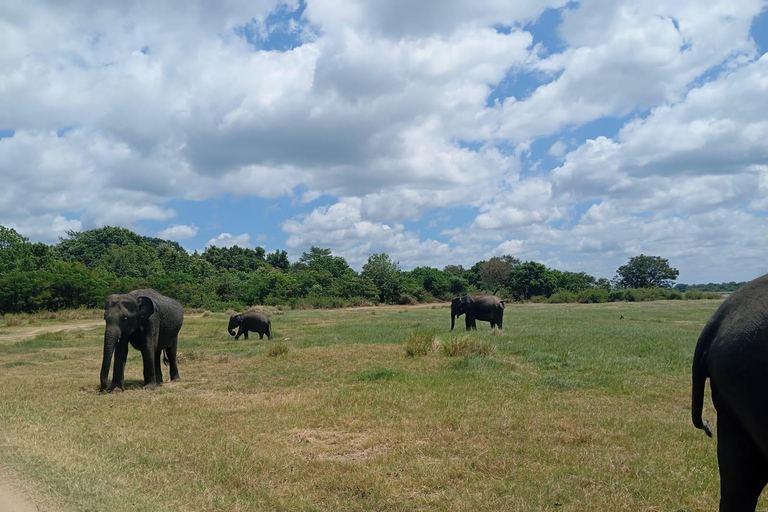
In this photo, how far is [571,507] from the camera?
564 cm

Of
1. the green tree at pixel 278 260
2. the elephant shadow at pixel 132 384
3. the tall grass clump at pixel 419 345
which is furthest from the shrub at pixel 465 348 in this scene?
the green tree at pixel 278 260

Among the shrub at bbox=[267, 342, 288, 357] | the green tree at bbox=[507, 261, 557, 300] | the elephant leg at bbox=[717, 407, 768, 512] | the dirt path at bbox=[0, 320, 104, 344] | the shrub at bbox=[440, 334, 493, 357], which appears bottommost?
the dirt path at bbox=[0, 320, 104, 344]

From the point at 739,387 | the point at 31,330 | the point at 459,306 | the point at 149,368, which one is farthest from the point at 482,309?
the point at 31,330

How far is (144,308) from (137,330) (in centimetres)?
57

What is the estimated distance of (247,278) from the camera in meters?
76.6

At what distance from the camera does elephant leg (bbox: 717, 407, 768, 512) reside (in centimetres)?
360

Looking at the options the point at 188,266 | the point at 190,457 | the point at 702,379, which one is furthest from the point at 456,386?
the point at 188,266

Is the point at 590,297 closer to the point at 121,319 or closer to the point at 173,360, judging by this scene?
the point at 173,360

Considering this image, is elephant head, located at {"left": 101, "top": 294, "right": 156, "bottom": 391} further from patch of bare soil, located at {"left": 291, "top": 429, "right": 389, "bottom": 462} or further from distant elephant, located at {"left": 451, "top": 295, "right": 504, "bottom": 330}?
distant elephant, located at {"left": 451, "top": 295, "right": 504, "bottom": 330}

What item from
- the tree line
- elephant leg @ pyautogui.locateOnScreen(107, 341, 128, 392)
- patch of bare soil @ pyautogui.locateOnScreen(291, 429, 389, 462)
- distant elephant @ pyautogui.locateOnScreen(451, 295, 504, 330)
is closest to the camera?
patch of bare soil @ pyautogui.locateOnScreen(291, 429, 389, 462)

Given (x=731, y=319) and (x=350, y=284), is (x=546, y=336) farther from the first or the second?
(x=350, y=284)

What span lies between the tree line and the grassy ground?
3424 centimetres

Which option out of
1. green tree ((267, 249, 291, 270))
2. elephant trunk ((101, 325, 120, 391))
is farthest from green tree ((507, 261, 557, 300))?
elephant trunk ((101, 325, 120, 391))

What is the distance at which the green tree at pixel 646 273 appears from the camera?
9179cm
